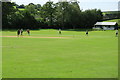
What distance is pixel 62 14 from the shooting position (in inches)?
3851

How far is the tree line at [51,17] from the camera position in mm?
87375

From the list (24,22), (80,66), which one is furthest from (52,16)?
(80,66)

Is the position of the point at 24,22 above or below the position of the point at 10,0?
below

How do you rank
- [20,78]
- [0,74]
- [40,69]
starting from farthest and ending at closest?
[40,69], [0,74], [20,78]

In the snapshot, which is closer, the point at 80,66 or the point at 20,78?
the point at 20,78

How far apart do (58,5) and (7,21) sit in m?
25.5

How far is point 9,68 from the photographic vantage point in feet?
42.8

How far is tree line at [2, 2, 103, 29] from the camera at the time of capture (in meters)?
87.4

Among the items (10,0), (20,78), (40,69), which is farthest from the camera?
(10,0)

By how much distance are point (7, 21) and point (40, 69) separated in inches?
2979

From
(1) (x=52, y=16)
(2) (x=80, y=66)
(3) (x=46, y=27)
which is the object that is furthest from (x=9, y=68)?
(1) (x=52, y=16)

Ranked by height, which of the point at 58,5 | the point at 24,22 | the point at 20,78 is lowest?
the point at 20,78

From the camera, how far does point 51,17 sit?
99.9 meters

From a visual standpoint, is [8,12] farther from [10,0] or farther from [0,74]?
[0,74]
